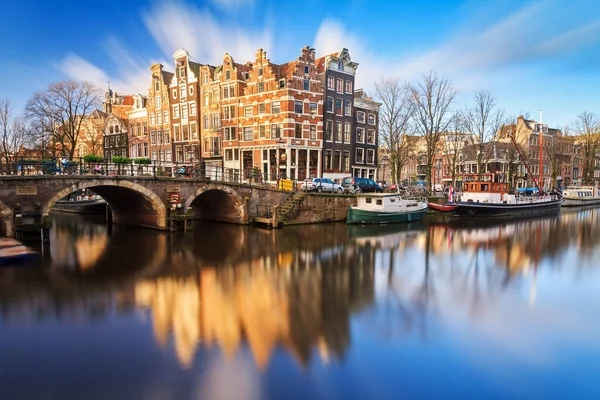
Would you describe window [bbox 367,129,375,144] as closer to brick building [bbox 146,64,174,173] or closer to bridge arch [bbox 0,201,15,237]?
brick building [bbox 146,64,174,173]

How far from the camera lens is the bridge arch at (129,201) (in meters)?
21.6

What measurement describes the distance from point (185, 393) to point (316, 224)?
2318 centimetres

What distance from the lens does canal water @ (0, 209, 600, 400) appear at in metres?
7.49

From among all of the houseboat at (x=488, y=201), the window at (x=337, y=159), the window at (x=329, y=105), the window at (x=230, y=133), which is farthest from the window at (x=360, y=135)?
the window at (x=230, y=133)

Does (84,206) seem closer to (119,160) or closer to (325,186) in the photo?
(119,160)

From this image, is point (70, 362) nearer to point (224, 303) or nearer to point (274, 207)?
point (224, 303)

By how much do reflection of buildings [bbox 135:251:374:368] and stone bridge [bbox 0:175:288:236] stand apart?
33.0 feet

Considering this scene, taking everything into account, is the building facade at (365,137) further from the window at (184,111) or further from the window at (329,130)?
the window at (184,111)

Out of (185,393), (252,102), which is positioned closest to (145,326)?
(185,393)

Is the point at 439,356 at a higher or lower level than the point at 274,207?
lower

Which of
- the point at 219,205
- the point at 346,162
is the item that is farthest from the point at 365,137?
the point at 219,205

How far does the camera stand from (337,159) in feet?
145

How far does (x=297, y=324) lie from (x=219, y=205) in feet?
70.5

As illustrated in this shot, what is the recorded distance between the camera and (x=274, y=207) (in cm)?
2747
